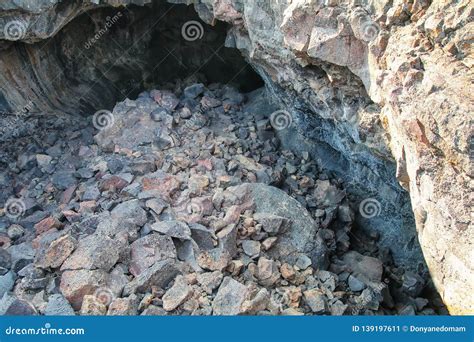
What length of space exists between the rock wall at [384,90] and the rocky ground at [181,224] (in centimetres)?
65

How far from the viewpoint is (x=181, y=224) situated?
18.5 feet

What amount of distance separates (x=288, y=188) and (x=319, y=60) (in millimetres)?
2088

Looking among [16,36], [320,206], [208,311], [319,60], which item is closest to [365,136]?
[319,60]

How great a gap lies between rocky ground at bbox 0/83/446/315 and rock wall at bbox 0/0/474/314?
0.65 meters

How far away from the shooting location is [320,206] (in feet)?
22.3

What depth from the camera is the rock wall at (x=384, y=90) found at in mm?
4004

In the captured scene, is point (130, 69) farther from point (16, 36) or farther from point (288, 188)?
point (288, 188)

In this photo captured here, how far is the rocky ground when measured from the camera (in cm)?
510

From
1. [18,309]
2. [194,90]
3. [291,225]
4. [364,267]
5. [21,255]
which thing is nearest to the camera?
[18,309]

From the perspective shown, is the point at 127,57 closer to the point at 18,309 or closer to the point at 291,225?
the point at 291,225

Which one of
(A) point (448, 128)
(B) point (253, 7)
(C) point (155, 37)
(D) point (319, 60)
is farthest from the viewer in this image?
(C) point (155, 37)

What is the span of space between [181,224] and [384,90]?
2567mm

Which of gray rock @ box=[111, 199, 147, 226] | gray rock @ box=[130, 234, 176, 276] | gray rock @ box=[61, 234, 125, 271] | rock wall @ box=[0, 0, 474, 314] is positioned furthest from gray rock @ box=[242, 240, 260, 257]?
rock wall @ box=[0, 0, 474, 314]

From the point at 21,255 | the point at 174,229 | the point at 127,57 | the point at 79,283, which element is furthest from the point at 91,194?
the point at 127,57
